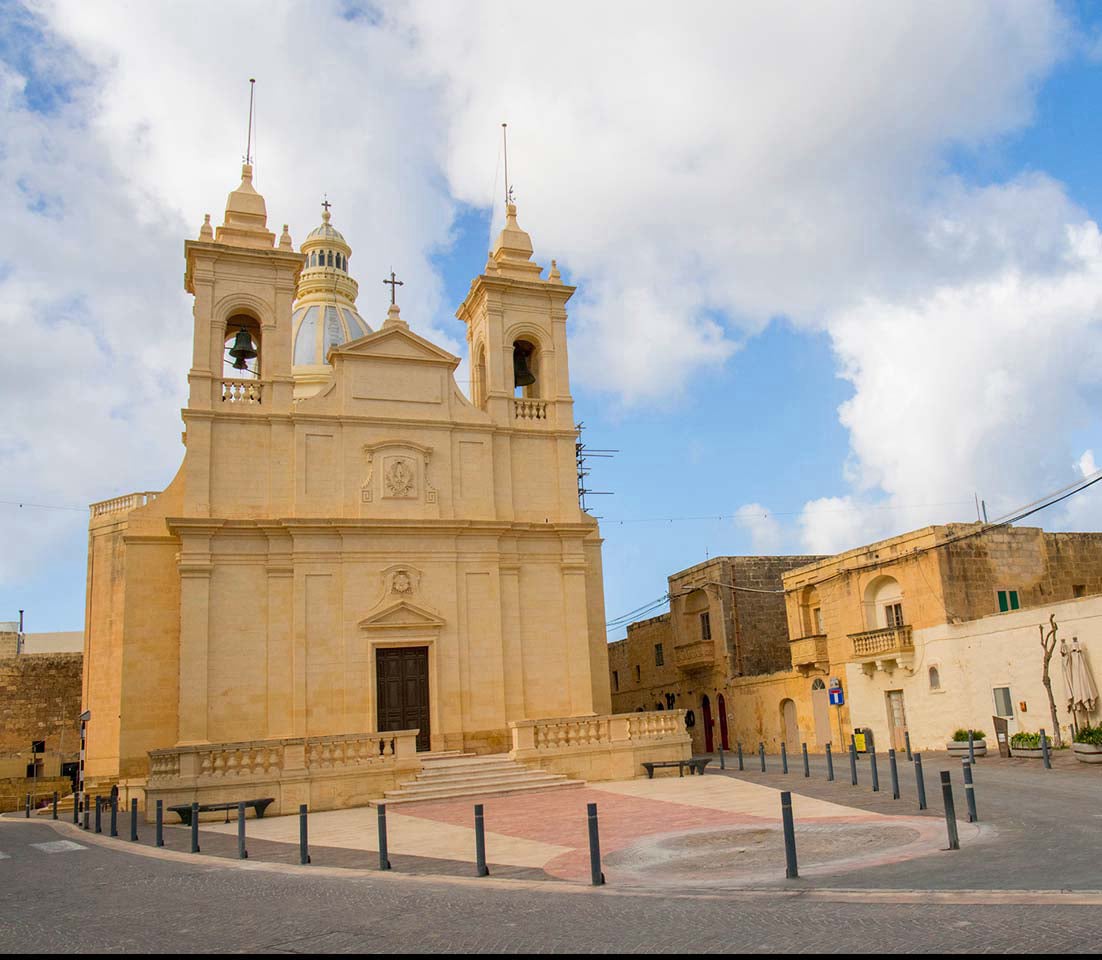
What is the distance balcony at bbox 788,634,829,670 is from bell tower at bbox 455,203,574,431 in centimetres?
1116

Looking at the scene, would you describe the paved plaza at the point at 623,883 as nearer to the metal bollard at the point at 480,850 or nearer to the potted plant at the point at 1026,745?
the metal bollard at the point at 480,850

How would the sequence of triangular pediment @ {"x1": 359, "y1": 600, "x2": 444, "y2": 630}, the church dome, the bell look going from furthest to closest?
the church dome < the bell < triangular pediment @ {"x1": 359, "y1": 600, "x2": 444, "y2": 630}

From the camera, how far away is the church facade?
79.4ft

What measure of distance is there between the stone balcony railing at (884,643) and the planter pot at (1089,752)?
7.92 metres

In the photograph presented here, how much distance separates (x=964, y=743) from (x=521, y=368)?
15927 millimetres

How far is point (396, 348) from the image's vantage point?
27.1 metres

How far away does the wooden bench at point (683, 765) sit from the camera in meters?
22.3

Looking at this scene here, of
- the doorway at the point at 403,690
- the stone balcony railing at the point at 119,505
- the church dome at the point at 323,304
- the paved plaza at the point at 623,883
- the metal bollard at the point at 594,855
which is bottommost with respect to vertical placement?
the paved plaza at the point at 623,883

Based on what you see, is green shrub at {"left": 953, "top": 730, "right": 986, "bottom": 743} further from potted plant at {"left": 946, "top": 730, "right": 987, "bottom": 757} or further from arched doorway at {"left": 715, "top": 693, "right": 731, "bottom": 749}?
arched doorway at {"left": 715, "top": 693, "right": 731, "bottom": 749}

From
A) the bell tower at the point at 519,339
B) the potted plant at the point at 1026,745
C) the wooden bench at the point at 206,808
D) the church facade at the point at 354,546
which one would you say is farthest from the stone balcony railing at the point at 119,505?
the potted plant at the point at 1026,745

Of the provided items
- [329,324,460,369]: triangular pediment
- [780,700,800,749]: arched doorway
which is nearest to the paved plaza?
[329,324,460,369]: triangular pediment

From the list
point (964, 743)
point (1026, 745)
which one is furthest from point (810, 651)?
Result: point (1026, 745)

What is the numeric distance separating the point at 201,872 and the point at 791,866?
24.5 ft

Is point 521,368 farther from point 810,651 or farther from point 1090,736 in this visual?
point 1090,736
